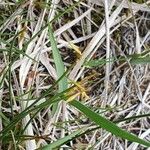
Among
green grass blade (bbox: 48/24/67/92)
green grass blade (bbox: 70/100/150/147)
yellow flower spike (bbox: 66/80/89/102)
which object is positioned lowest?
green grass blade (bbox: 70/100/150/147)

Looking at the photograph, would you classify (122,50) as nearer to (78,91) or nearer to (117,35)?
(117,35)

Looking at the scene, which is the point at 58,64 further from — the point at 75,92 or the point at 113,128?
the point at 113,128

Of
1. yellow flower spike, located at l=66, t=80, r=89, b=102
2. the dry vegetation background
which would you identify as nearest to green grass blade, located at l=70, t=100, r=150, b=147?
yellow flower spike, located at l=66, t=80, r=89, b=102

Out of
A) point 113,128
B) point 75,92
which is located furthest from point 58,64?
point 113,128

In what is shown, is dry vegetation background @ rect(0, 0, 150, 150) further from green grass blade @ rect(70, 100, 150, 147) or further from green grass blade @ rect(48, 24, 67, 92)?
green grass blade @ rect(70, 100, 150, 147)

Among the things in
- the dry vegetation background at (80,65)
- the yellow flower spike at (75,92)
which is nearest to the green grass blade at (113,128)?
the yellow flower spike at (75,92)

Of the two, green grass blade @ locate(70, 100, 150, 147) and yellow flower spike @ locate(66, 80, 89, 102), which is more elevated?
yellow flower spike @ locate(66, 80, 89, 102)

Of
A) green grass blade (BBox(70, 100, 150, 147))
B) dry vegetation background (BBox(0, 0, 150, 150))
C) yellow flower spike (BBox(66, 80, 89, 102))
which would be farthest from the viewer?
dry vegetation background (BBox(0, 0, 150, 150))

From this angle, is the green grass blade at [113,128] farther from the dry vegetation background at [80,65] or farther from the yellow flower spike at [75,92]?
the dry vegetation background at [80,65]

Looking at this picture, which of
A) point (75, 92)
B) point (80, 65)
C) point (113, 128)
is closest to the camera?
point (113, 128)
